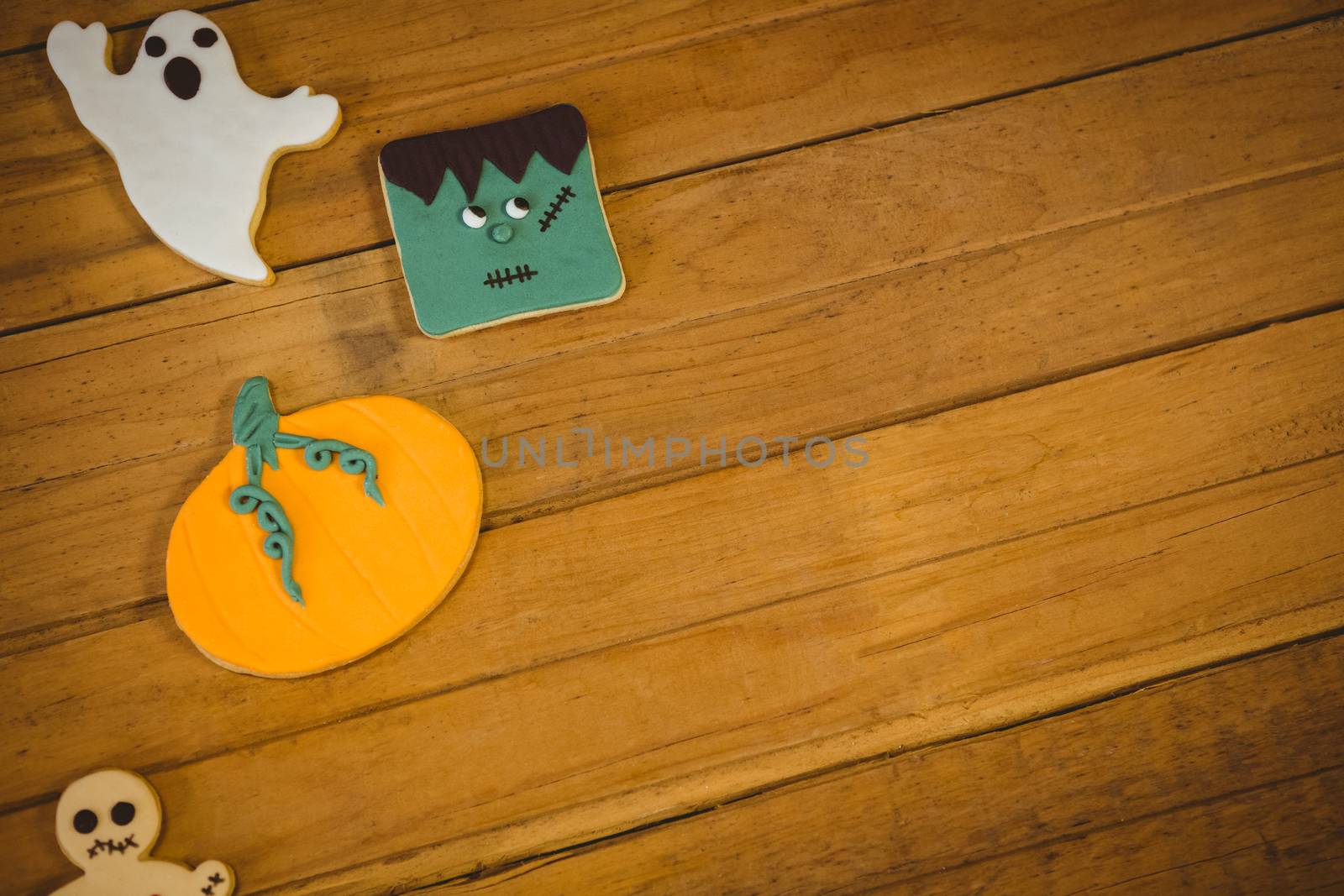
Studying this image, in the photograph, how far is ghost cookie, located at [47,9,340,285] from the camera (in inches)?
35.1

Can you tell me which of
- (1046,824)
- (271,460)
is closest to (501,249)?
(271,460)

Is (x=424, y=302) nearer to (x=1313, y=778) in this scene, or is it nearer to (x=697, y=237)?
(x=697, y=237)

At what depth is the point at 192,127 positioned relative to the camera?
0.91 metres

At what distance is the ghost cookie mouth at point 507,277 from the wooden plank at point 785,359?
3.5 inches

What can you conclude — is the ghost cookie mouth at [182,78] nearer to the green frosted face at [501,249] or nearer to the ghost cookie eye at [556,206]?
the green frosted face at [501,249]

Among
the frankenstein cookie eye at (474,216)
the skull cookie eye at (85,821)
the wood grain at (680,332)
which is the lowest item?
the skull cookie eye at (85,821)

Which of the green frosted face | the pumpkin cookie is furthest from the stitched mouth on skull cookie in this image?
the green frosted face

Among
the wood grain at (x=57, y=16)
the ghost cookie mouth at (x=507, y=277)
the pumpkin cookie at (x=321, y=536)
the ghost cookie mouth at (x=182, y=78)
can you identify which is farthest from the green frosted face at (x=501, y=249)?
the wood grain at (x=57, y=16)

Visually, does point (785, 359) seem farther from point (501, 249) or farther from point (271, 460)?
point (271, 460)

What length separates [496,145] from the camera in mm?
885

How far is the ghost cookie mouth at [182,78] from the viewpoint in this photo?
3.01ft

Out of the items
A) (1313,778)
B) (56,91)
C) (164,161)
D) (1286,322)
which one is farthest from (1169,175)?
(56,91)

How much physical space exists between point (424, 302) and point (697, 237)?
302mm

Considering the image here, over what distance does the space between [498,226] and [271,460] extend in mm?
328
